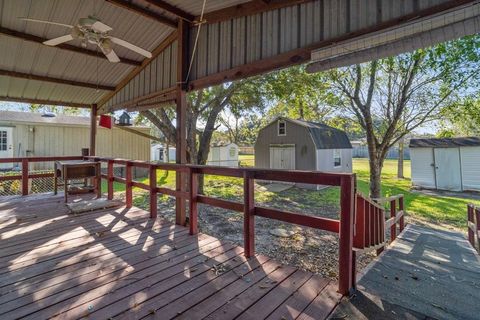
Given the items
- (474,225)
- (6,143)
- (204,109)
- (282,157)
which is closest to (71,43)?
(204,109)

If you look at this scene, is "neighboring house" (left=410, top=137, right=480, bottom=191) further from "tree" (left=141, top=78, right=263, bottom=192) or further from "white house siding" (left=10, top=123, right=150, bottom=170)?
"white house siding" (left=10, top=123, right=150, bottom=170)

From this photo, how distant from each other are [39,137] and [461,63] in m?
16.5

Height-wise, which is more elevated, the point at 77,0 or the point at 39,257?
the point at 77,0

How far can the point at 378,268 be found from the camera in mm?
2949

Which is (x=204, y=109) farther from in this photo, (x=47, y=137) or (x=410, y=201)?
(x=410, y=201)

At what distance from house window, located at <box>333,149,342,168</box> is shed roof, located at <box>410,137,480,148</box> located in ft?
11.5

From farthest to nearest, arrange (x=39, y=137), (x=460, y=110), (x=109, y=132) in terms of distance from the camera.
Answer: (x=109, y=132) → (x=39, y=137) → (x=460, y=110)

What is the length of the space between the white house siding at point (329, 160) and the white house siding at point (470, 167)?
5276 mm

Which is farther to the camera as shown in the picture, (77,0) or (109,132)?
(109,132)

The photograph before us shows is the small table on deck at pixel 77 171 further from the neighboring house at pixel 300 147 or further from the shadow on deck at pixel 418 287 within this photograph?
the neighboring house at pixel 300 147

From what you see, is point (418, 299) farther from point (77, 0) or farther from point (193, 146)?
point (193, 146)

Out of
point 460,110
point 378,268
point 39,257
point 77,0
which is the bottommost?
point 378,268

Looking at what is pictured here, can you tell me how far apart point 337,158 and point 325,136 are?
1.54m

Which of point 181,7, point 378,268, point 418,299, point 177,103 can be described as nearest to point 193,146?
point 177,103
